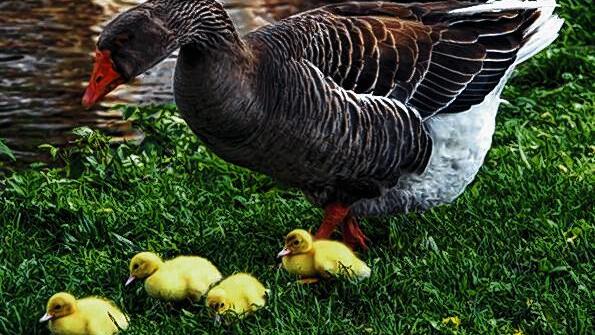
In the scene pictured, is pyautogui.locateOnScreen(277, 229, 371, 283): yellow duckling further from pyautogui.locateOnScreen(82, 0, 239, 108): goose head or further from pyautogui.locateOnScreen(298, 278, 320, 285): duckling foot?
pyautogui.locateOnScreen(82, 0, 239, 108): goose head

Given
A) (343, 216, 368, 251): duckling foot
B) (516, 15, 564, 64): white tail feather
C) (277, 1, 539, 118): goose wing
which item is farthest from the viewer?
(516, 15, 564, 64): white tail feather

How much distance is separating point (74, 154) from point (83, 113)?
4.54ft

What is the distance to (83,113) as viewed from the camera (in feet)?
27.9

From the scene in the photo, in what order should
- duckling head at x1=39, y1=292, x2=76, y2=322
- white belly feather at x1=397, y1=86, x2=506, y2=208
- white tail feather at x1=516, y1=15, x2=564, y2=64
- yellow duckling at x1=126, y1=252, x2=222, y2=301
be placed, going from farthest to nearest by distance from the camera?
white tail feather at x1=516, y1=15, x2=564, y2=64 < white belly feather at x1=397, y1=86, x2=506, y2=208 < yellow duckling at x1=126, y1=252, x2=222, y2=301 < duckling head at x1=39, y1=292, x2=76, y2=322

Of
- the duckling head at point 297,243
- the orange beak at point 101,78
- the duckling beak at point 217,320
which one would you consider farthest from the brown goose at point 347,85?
the duckling beak at point 217,320

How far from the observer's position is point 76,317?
16.0 feet

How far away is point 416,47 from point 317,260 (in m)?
1.12

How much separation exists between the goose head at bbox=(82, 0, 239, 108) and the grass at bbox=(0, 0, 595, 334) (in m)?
1.01

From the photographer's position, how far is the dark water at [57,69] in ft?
27.0

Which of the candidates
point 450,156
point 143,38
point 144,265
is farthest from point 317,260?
point 143,38

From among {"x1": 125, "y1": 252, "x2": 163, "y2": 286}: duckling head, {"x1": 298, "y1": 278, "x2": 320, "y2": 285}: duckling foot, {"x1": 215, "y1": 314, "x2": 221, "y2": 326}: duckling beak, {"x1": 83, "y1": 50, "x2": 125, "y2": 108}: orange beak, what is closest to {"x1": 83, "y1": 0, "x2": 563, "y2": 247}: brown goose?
{"x1": 83, "y1": 50, "x2": 125, "y2": 108}: orange beak

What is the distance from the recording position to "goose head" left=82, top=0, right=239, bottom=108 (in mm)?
4926

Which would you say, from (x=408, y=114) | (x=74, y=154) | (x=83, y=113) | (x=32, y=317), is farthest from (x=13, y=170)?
(x=408, y=114)

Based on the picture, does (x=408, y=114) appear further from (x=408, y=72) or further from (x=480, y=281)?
(x=480, y=281)
